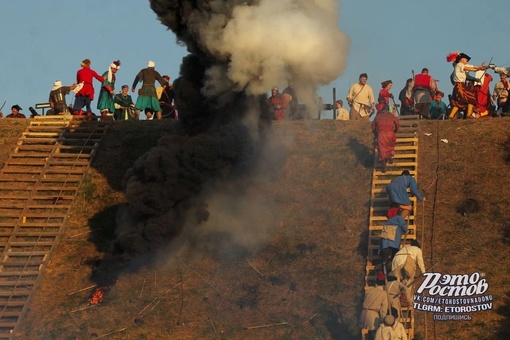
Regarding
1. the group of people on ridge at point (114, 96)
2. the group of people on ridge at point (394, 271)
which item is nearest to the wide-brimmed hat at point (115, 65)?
the group of people on ridge at point (114, 96)

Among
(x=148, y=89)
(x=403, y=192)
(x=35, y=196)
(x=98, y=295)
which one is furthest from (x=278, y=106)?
(x=98, y=295)

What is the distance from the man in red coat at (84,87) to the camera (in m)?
36.3

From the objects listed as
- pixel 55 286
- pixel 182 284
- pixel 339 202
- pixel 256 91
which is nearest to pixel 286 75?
pixel 256 91

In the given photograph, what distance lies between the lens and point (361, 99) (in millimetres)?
35906

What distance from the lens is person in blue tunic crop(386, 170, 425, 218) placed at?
27.6m

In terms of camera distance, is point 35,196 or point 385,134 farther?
point 35,196

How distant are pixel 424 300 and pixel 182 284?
6116 millimetres

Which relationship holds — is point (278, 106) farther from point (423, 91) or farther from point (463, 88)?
point (463, 88)

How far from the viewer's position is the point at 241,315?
87.4 ft

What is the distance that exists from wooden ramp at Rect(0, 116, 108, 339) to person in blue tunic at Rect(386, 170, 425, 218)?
9.31 meters

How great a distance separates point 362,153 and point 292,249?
483 cm

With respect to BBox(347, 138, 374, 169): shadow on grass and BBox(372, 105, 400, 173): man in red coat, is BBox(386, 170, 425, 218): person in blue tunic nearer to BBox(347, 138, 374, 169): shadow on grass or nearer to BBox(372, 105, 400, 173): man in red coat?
BBox(372, 105, 400, 173): man in red coat

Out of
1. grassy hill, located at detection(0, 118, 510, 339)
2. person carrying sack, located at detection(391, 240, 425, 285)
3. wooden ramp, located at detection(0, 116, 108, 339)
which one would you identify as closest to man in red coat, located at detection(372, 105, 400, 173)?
grassy hill, located at detection(0, 118, 510, 339)

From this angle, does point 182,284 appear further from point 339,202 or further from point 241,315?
point 339,202
